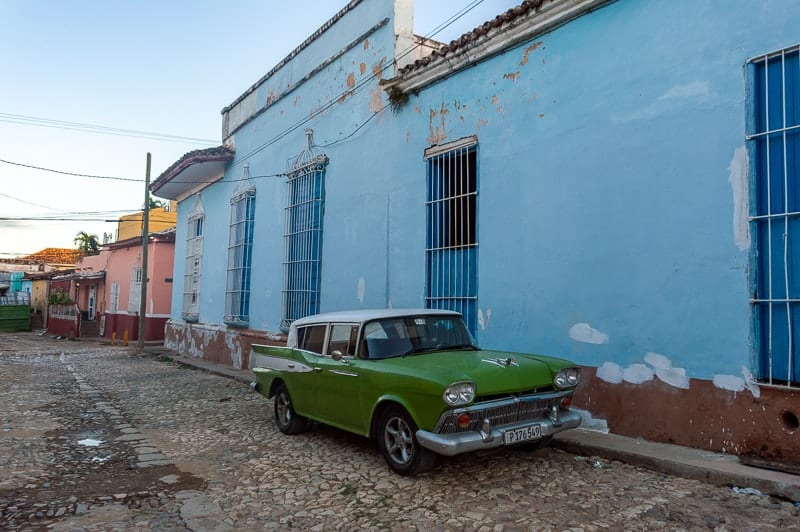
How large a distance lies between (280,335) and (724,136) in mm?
8661

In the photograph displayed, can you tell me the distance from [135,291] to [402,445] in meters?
21.5

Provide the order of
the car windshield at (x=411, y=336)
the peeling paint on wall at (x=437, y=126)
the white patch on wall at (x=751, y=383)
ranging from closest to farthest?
1. the white patch on wall at (x=751, y=383)
2. the car windshield at (x=411, y=336)
3. the peeling paint on wall at (x=437, y=126)

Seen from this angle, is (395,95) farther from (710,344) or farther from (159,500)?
(159,500)

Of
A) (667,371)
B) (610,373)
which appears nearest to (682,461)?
(667,371)

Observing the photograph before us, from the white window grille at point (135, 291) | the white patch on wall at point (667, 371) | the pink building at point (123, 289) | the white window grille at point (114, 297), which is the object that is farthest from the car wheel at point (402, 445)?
the white window grille at point (114, 297)

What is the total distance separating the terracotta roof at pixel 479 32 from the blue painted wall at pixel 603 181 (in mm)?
348

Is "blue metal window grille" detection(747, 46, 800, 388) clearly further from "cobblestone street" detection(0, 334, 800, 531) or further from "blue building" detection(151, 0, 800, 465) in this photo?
"cobblestone street" detection(0, 334, 800, 531)

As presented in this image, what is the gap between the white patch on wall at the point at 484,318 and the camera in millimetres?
7124

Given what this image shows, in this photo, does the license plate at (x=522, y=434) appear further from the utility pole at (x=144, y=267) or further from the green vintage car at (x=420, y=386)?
the utility pole at (x=144, y=267)

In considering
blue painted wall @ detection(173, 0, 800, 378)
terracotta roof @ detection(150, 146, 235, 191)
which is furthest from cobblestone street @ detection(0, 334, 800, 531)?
terracotta roof @ detection(150, 146, 235, 191)

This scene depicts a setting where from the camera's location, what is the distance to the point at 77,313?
86.8ft

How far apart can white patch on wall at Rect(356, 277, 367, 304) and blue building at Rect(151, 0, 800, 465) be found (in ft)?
0.11

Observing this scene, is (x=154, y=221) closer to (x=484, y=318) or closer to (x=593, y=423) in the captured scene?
(x=484, y=318)

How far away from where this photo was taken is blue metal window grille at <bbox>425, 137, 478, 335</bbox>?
754 cm
